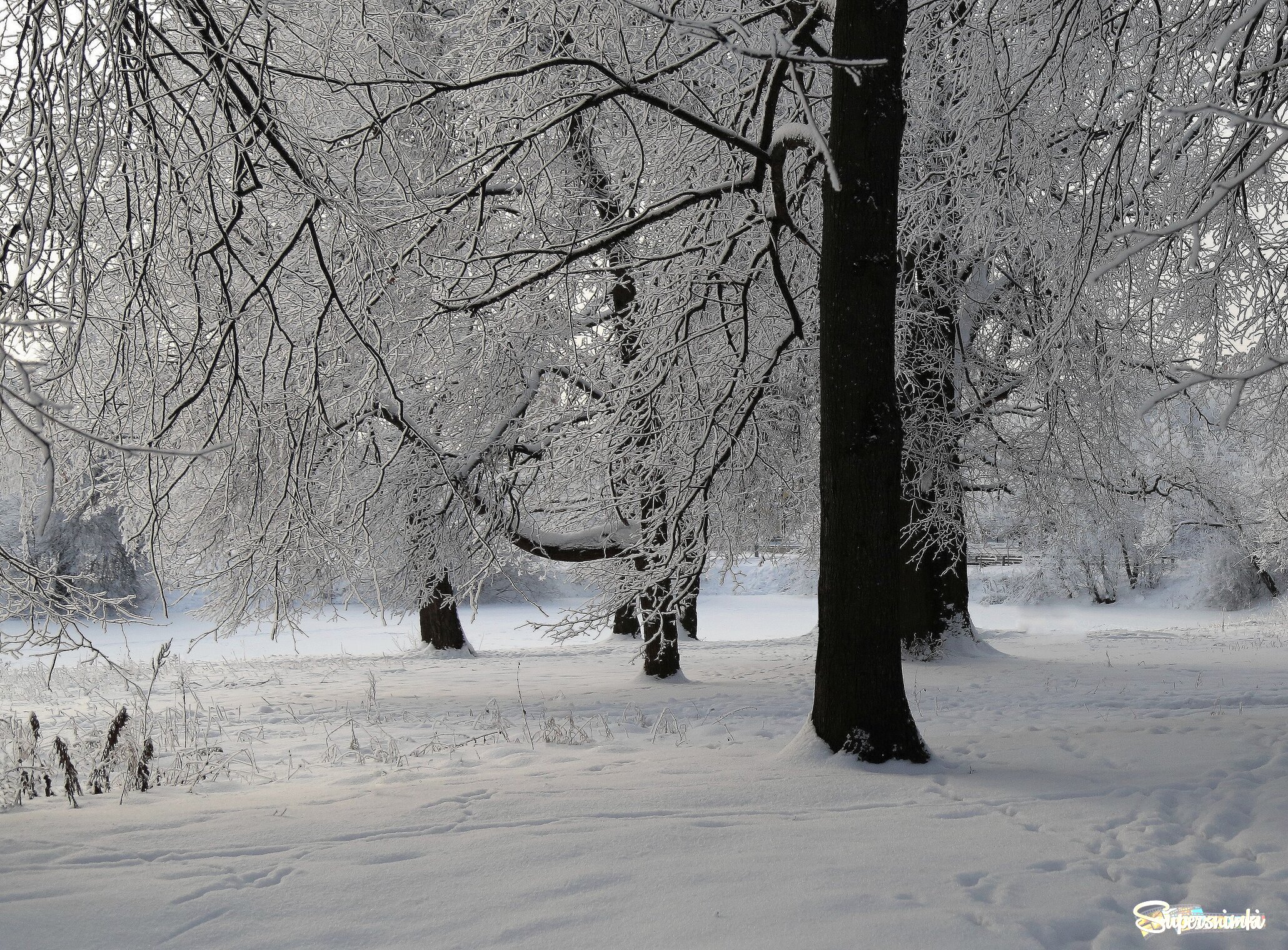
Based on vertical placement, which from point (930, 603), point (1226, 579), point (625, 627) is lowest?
point (625, 627)

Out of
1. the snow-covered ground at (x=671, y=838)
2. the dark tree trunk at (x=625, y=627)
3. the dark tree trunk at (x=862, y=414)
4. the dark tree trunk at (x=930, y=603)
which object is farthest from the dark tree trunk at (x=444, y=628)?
the dark tree trunk at (x=862, y=414)

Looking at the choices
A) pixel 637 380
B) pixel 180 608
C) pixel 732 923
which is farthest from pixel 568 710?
pixel 180 608

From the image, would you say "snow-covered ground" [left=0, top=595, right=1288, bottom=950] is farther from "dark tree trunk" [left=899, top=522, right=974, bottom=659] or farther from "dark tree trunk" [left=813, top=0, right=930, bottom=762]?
"dark tree trunk" [left=899, top=522, right=974, bottom=659]

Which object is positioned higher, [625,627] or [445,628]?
[445,628]

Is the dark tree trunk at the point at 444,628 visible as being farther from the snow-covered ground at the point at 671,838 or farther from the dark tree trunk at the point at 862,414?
the dark tree trunk at the point at 862,414

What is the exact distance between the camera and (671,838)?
3598mm

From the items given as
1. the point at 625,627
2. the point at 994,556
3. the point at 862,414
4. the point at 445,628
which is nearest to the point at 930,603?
the point at 625,627

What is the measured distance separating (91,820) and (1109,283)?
25.6 feet

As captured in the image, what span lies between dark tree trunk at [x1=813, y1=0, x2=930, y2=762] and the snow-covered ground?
35 centimetres

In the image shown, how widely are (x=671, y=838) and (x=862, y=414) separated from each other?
2.57m

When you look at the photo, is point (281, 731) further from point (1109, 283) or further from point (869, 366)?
point (1109, 283)

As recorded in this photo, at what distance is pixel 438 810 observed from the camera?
4086 mm

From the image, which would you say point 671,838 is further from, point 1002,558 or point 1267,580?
point 1002,558

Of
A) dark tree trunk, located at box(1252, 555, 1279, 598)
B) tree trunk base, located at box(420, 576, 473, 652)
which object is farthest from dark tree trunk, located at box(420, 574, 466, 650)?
dark tree trunk, located at box(1252, 555, 1279, 598)
